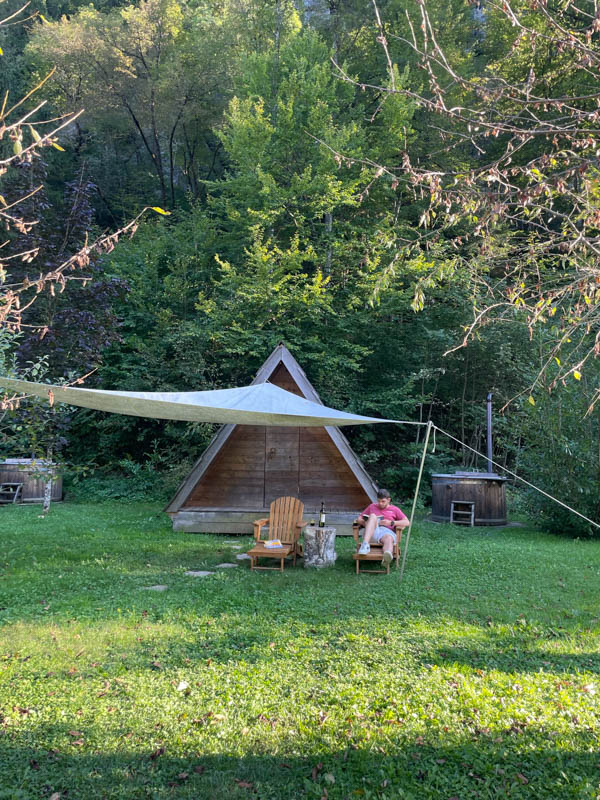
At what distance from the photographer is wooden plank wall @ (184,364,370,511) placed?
8.43 metres

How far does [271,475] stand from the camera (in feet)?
28.2

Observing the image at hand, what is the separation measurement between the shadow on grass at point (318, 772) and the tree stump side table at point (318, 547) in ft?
12.0

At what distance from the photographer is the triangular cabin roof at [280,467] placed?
839 cm

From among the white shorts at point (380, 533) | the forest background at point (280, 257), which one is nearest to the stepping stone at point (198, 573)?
the white shorts at point (380, 533)

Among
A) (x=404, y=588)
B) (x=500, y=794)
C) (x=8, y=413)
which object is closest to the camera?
(x=500, y=794)

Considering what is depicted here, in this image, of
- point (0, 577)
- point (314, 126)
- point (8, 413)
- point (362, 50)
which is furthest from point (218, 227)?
point (0, 577)

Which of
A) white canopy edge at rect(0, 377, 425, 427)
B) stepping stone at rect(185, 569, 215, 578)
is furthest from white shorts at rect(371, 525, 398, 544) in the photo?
stepping stone at rect(185, 569, 215, 578)

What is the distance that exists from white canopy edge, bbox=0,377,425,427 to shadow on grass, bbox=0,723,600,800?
2.94m

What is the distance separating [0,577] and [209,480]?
3241 millimetres

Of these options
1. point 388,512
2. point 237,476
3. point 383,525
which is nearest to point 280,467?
point 237,476

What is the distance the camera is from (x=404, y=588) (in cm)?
538

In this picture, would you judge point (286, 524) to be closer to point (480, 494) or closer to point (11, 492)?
point (480, 494)

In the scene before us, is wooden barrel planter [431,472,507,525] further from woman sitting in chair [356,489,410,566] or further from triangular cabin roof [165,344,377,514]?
woman sitting in chair [356,489,410,566]

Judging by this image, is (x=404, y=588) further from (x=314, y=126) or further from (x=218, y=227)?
(x=218, y=227)
